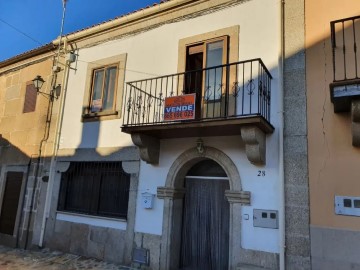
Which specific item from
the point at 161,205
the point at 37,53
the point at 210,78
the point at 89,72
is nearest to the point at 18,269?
the point at 161,205

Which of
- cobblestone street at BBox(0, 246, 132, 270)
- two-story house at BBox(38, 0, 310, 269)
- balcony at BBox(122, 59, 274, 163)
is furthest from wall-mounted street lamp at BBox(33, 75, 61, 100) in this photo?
cobblestone street at BBox(0, 246, 132, 270)

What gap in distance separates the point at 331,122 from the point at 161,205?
365 centimetres

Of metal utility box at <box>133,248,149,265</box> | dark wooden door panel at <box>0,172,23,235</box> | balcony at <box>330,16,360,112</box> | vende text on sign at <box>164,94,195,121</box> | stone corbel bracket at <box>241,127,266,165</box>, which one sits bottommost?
metal utility box at <box>133,248,149,265</box>

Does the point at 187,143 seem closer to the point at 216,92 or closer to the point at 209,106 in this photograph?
the point at 209,106

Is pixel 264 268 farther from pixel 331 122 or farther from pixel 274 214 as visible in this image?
pixel 331 122

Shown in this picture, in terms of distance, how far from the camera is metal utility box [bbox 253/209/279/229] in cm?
527

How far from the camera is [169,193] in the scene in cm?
650

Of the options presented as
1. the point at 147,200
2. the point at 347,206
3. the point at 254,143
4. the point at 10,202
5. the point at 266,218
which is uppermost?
the point at 254,143

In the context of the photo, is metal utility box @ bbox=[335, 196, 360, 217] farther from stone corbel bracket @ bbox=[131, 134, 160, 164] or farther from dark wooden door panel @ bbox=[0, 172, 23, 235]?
dark wooden door panel @ bbox=[0, 172, 23, 235]

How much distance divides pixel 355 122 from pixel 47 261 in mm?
7005

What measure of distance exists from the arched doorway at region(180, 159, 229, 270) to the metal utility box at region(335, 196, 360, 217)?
208 cm

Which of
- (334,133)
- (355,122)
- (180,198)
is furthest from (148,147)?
(355,122)

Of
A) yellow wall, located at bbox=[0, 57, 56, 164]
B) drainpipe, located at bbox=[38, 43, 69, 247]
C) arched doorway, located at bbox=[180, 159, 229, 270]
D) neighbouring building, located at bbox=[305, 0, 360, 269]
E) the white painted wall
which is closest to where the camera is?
neighbouring building, located at bbox=[305, 0, 360, 269]

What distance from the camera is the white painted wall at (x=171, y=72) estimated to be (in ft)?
18.1
